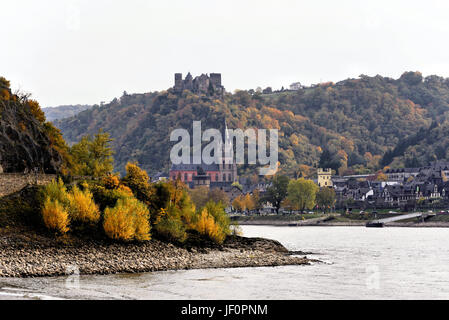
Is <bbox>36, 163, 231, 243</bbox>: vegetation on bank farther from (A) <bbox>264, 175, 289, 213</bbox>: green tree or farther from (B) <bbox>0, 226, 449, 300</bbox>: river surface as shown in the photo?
(A) <bbox>264, 175, 289, 213</bbox>: green tree

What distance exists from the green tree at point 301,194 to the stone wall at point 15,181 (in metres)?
113

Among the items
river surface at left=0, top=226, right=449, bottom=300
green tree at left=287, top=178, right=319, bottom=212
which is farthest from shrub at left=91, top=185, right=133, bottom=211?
green tree at left=287, top=178, right=319, bottom=212

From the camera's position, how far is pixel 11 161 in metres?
51.9

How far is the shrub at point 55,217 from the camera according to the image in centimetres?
4578

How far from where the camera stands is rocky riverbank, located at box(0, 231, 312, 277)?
132ft

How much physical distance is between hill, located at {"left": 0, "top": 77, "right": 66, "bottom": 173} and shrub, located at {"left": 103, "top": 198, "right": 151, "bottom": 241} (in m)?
7.85

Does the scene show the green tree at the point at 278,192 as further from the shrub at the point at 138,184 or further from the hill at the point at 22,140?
the shrub at the point at 138,184

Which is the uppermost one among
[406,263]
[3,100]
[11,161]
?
[3,100]

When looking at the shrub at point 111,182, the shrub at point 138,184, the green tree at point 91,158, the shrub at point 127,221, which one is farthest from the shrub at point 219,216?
the green tree at point 91,158

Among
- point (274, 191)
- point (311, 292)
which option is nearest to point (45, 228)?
point (311, 292)

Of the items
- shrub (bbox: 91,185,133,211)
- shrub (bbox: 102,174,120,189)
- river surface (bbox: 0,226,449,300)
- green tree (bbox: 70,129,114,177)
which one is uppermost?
green tree (bbox: 70,129,114,177)

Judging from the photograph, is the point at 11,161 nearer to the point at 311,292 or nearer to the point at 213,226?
the point at 213,226

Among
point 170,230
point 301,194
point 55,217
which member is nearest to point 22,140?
point 55,217
